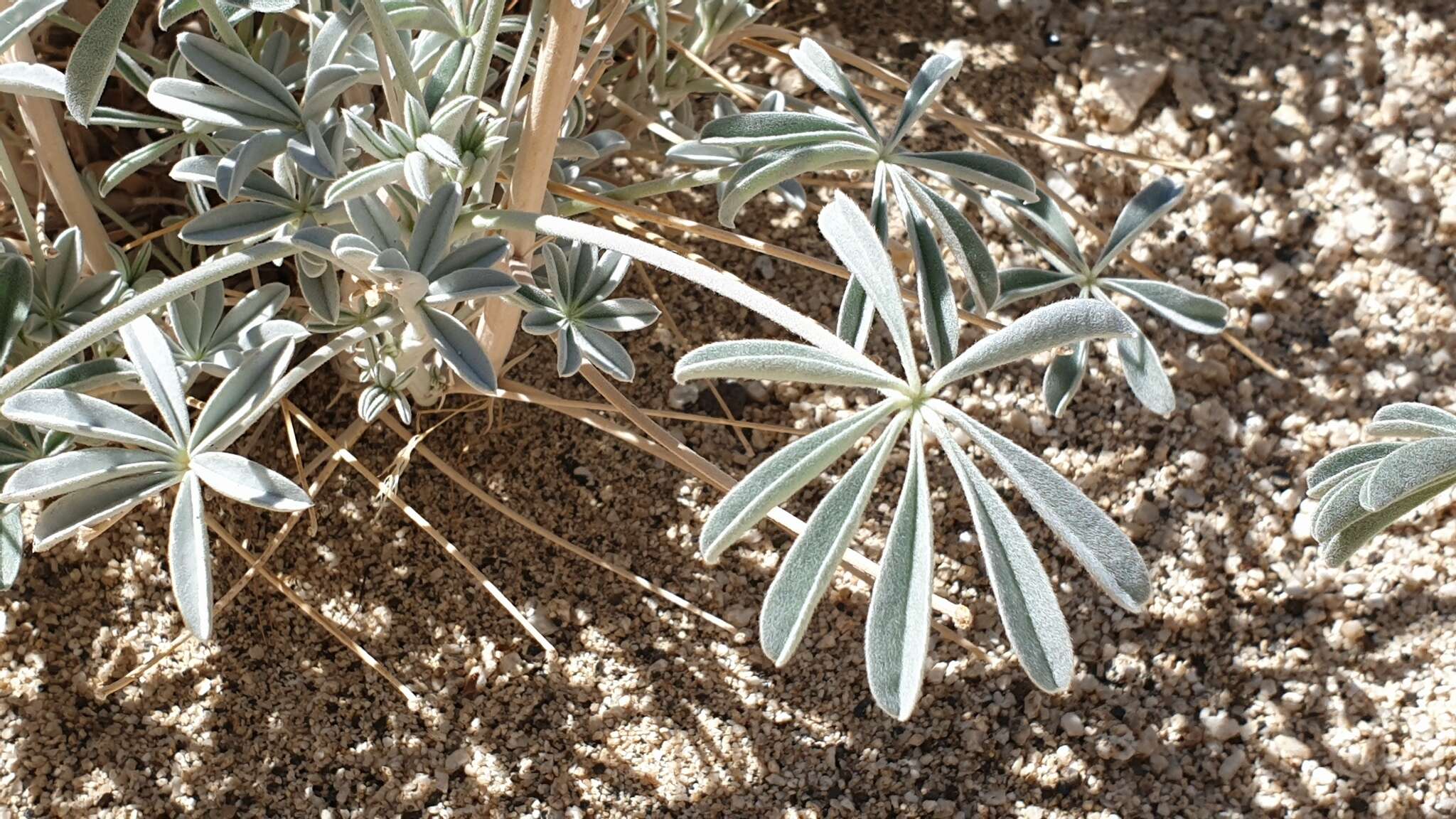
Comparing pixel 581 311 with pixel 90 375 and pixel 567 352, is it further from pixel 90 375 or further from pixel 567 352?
pixel 90 375

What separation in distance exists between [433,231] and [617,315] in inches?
7.2

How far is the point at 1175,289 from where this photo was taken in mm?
980

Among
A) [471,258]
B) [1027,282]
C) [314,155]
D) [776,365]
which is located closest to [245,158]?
[314,155]

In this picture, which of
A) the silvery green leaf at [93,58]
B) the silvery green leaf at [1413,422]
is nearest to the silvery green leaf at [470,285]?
the silvery green leaf at [93,58]

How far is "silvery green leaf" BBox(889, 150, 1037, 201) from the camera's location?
2.89ft

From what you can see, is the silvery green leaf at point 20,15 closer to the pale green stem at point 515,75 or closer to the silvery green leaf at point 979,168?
the pale green stem at point 515,75

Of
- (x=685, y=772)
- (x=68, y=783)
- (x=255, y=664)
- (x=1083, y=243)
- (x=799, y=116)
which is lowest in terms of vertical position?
(x=68, y=783)

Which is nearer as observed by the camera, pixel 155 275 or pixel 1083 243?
pixel 155 275

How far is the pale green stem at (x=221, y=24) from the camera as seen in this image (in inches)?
31.5

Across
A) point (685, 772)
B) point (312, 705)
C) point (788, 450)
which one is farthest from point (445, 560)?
point (788, 450)

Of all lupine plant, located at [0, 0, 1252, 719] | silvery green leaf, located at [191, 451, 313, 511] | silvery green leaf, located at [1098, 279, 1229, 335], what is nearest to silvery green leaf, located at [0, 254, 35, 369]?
lupine plant, located at [0, 0, 1252, 719]

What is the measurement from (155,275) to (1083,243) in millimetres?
940

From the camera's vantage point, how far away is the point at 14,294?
2.83ft

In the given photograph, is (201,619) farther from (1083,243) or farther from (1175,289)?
(1083,243)
